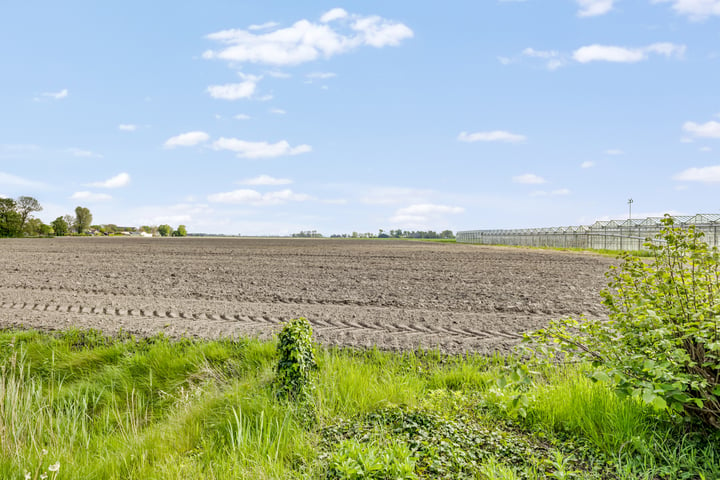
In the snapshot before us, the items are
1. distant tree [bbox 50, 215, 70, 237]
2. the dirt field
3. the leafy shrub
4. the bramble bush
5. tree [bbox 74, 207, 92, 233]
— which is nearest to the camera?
the bramble bush

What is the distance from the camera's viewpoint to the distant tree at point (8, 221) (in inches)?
2815

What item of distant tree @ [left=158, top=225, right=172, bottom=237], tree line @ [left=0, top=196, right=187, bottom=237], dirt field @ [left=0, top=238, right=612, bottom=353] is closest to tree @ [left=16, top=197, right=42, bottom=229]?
tree line @ [left=0, top=196, right=187, bottom=237]

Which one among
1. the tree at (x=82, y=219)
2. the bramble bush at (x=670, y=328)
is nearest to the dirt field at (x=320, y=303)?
the bramble bush at (x=670, y=328)

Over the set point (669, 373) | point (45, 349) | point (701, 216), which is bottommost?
point (45, 349)

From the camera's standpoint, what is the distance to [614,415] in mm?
3871

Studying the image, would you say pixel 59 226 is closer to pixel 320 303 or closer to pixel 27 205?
pixel 27 205

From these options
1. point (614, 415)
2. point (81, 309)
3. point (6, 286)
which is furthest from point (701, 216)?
point (6, 286)

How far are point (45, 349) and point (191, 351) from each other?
9.66 feet

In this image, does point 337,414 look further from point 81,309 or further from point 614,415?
point 81,309

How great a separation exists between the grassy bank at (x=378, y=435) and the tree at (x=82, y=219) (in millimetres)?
110105

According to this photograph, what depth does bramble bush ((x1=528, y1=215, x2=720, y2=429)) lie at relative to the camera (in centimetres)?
330

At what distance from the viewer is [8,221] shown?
71.9 meters

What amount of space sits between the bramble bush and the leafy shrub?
2.22 meters

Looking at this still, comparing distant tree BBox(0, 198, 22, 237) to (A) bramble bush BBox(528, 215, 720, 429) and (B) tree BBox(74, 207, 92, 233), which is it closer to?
(B) tree BBox(74, 207, 92, 233)
